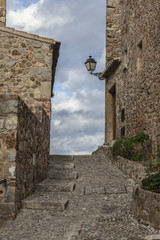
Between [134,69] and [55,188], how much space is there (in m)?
5.55

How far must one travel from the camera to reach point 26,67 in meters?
8.30

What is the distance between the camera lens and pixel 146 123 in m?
9.03

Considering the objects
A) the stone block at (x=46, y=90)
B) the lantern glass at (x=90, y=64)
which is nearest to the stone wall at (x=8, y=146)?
the stone block at (x=46, y=90)

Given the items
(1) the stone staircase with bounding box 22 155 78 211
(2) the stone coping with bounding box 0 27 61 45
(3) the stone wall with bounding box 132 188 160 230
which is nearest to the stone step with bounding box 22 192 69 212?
(1) the stone staircase with bounding box 22 155 78 211

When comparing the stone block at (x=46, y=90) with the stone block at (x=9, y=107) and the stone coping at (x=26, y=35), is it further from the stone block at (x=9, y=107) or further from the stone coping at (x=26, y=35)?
the stone block at (x=9, y=107)

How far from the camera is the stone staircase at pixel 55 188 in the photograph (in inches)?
209

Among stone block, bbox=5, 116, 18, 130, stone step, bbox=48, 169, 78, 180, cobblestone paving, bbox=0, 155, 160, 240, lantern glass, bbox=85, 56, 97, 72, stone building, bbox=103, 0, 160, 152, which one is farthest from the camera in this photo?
lantern glass, bbox=85, 56, 97, 72

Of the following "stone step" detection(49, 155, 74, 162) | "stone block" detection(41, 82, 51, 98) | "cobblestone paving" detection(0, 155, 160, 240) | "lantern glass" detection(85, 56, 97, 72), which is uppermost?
"lantern glass" detection(85, 56, 97, 72)

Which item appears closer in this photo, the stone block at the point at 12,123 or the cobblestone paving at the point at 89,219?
the cobblestone paving at the point at 89,219

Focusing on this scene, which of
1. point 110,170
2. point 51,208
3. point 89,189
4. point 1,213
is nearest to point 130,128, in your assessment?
point 110,170

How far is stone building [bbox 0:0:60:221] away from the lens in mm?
4902

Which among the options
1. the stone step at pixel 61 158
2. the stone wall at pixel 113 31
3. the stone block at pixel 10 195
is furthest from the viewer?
the stone wall at pixel 113 31

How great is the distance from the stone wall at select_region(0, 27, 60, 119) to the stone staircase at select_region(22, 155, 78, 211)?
1.74 metres

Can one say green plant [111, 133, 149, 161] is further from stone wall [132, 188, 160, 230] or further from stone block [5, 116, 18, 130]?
stone block [5, 116, 18, 130]
